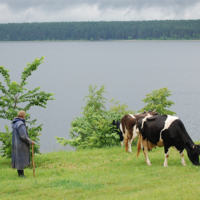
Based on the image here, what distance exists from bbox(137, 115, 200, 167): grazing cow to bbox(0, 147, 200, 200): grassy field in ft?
1.88

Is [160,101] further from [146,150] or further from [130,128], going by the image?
[146,150]

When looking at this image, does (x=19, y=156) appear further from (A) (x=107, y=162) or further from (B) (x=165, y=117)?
(B) (x=165, y=117)

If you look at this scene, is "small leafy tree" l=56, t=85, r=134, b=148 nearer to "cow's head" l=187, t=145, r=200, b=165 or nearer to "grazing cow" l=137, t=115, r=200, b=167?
"grazing cow" l=137, t=115, r=200, b=167

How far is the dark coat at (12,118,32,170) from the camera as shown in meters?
11.1

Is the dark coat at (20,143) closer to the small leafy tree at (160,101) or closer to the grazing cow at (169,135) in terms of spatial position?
the grazing cow at (169,135)

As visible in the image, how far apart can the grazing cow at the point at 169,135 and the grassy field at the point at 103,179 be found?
22.6 inches

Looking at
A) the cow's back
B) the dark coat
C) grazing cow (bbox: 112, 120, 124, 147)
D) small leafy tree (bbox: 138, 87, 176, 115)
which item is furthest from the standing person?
small leafy tree (bbox: 138, 87, 176, 115)

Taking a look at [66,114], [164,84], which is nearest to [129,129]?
[66,114]

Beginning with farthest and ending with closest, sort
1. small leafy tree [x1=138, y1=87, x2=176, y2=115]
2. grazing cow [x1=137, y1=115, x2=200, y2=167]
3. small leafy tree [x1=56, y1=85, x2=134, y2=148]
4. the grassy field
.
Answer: small leafy tree [x1=138, y1=87, x2=176, y2=115] → small leafy tree [x1=56, y1=85, x2=134, y2=148] → grazing cow [x1=137, y1=115, x2=200, y2=167] → the grassy field

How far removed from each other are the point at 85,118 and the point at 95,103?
96.2 inches

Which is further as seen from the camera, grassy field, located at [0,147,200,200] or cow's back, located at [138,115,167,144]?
cow's back, located at [138,115,167,144]

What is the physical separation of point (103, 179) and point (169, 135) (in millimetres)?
3329

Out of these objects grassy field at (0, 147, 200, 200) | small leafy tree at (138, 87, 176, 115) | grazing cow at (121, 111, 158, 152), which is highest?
small leafy tree at (138, 87, 176, 115)

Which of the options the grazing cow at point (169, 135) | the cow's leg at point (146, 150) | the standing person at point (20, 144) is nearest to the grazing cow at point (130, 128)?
the cow's leg at point (146, 150)
